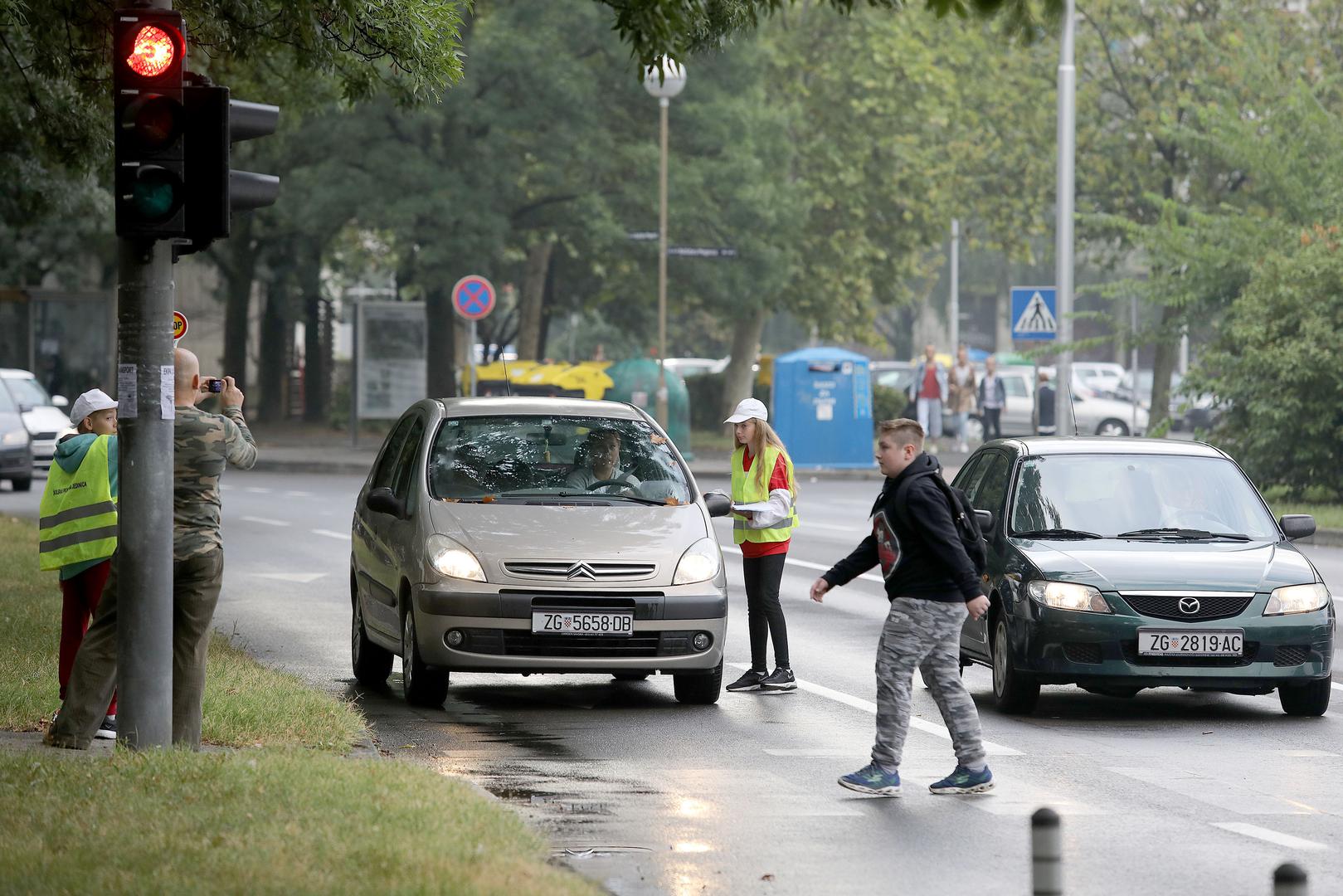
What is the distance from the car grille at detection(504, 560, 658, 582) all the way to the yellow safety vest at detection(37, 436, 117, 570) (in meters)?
2.03

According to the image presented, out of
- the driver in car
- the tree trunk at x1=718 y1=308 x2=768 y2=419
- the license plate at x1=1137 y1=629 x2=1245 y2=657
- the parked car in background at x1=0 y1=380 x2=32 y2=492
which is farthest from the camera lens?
the tree trunk at x1=718 y1=308 x2=768 y2=419

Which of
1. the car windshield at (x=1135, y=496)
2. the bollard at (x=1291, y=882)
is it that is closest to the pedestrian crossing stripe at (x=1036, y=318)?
the car windshield at (x=1135, y=496)

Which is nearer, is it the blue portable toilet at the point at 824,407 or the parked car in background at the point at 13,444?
the parked car in background at the point at 13,444

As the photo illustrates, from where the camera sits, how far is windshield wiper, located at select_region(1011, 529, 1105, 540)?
38.6ft

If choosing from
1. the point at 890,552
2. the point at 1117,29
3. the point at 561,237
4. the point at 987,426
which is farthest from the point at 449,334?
the point at 890,552

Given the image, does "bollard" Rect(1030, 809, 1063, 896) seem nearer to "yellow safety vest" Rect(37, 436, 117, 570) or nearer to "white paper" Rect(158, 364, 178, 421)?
"white paper" Rect(158, 364, 178, 421)

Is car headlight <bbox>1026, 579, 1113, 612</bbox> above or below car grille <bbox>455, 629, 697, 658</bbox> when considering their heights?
above

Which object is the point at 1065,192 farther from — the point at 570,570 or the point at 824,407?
the point at 570,570

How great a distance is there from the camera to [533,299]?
52031 millimetres

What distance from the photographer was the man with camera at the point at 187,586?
8922mm

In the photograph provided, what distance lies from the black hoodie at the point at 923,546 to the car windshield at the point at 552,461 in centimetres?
315

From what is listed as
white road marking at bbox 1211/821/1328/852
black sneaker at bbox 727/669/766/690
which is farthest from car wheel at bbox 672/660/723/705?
white road marking at bbox 1211/821/1328/852

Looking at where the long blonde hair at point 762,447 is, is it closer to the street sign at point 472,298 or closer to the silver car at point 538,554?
the silver car at point 538,554

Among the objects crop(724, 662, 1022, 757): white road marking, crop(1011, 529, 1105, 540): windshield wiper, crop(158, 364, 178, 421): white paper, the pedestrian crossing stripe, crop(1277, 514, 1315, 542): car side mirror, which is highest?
the pedestrian crossing stripe
